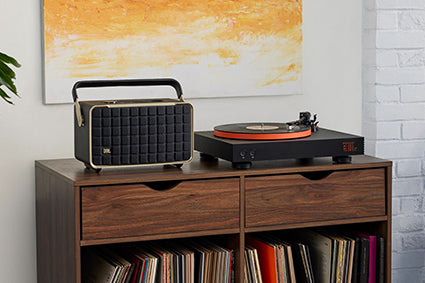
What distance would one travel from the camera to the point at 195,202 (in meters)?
1.92

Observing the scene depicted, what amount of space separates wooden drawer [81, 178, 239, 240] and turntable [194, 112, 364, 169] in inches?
3.3

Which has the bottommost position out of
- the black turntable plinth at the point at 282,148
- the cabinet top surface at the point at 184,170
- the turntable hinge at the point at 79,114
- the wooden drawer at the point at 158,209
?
the wooden drawer at the point at 158,209

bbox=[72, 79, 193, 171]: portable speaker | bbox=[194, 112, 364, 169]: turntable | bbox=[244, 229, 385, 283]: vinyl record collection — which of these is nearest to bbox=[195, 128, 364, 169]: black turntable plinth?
bbox=[194, 112, 364, 169]: turntable

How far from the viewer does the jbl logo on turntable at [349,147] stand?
2.05m

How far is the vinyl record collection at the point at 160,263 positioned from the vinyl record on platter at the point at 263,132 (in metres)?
0.33

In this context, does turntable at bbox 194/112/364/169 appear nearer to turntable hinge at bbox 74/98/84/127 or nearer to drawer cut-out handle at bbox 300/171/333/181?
drawer cut-out handle at bbox 300/171/333/181

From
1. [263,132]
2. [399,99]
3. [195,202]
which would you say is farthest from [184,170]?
[399,99]

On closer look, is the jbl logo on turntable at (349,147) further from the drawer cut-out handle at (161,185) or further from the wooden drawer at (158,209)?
the drawer cut-out handle at (161,185)

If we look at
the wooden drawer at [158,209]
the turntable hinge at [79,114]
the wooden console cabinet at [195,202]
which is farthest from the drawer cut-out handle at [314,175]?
the turntable hinge at [79,114]

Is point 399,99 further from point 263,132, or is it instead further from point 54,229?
point 54,229

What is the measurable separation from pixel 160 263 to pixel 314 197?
47 centimetres

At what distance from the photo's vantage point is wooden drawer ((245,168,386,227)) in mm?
1985

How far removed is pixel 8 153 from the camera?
217 centimetres

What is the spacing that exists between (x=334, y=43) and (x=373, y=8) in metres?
0.18
